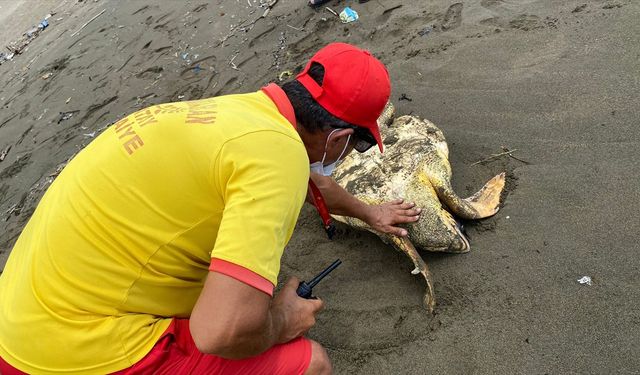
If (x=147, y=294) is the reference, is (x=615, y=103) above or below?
below

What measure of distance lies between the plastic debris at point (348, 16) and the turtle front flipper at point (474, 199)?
7.74 feet

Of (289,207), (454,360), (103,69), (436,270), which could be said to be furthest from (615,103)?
(103,69)

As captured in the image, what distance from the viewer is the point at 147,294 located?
5.28 feet

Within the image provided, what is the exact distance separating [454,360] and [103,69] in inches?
205

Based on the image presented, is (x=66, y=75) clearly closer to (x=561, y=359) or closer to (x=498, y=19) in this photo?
(x=498, y=19)

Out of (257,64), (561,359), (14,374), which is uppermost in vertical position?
(14,374)

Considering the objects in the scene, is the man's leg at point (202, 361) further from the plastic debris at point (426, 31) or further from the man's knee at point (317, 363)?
the plastic debris at point (426, 31)

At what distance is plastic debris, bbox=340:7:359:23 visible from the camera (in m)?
4.59

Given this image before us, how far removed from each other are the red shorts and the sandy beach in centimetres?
67

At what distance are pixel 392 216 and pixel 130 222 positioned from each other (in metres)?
1.44

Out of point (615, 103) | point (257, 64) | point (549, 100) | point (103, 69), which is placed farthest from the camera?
point (103, 69)

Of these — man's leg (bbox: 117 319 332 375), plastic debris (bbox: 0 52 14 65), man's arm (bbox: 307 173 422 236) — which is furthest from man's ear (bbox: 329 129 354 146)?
plastic debris (bbox: 0 52 14 65)

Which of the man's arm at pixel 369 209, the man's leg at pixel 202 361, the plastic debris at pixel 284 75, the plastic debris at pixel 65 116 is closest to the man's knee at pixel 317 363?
the man's leg at pixel 202 361

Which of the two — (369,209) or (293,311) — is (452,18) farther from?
(293,311)
